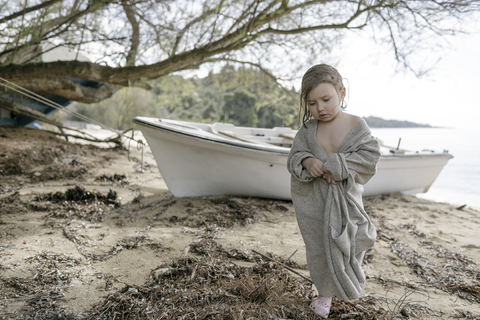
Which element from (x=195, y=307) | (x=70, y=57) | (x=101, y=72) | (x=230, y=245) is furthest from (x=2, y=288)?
(x=70, y=57)

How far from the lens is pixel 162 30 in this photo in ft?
20.7

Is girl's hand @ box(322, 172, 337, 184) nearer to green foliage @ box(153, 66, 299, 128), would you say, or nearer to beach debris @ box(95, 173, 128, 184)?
beach debris @ box(95, 173, 128, 184)

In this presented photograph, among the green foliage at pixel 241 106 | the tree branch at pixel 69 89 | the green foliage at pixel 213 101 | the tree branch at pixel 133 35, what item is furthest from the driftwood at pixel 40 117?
the green foliage at pixel 241 106

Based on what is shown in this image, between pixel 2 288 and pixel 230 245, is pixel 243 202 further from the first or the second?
pixel 2 288

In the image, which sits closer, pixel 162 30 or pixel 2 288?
pixel 2 288

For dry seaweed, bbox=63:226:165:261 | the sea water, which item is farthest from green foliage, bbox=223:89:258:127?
dry seaweed, bbox=63:226:165:261

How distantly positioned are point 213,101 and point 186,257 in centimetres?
3200

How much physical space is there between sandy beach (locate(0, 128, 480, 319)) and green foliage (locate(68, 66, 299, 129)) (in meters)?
3.47

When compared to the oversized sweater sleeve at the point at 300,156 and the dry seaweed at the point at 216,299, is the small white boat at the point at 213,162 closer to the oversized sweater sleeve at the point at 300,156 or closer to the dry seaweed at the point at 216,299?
the dry seaweed at the point at 216,299

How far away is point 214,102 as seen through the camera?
34.1m

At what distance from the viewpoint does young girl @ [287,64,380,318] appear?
1.77 meters

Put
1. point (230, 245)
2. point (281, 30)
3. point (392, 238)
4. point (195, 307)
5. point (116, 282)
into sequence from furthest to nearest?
point (281, 30)
point (392, 238)
point (230, 245)
point (116, 282)
point (195, 307)

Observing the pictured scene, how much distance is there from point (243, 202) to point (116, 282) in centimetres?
262

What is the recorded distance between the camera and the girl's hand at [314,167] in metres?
1.81
